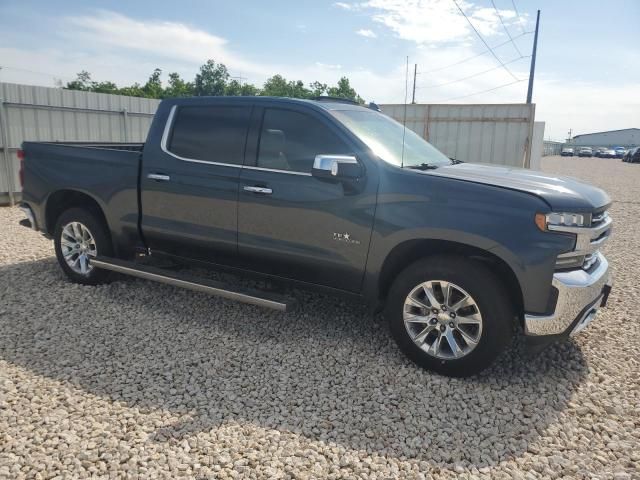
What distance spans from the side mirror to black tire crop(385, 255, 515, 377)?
0.81m

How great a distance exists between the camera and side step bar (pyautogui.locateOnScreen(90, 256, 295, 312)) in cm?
388

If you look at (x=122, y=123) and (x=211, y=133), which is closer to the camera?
(x=211, y=133)

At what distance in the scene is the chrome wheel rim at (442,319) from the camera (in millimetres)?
3434

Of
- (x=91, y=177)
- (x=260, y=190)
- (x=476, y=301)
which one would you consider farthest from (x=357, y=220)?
(x=91, y=177)

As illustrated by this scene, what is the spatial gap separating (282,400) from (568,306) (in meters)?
1.97

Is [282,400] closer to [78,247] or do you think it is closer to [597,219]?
[597,219]

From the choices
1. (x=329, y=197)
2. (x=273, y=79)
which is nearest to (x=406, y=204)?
(x=329, y=197)

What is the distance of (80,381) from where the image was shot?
3.45 m

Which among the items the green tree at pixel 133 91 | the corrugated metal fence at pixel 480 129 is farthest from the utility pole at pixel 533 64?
the green tree at pixel 133 91

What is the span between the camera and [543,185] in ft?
11.3

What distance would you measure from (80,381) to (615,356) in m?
4.10

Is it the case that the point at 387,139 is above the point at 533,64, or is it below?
below

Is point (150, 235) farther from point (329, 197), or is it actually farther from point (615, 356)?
point (615, 356)

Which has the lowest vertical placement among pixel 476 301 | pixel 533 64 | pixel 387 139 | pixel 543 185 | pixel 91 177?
pixel 476 301
